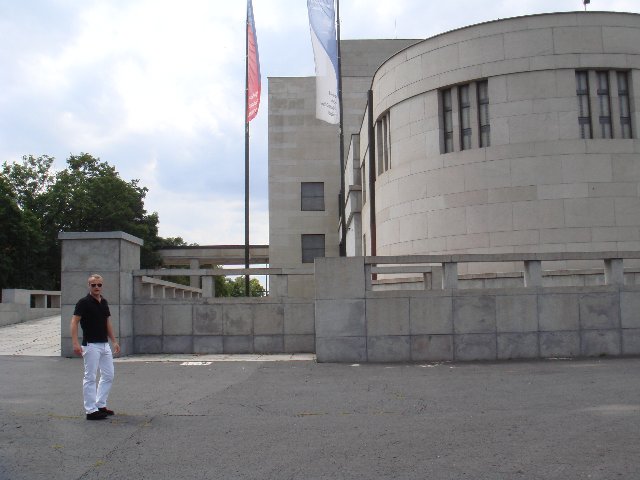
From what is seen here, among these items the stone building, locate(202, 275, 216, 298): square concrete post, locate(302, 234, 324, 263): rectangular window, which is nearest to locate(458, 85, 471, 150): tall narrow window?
the stone building

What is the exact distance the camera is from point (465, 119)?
72.1 feet

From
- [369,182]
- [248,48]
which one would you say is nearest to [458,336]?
[369,182]

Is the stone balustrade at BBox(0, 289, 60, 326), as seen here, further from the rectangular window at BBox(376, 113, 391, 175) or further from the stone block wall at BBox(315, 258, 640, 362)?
the stone block wall at BBox(315, 258, 640, 362)

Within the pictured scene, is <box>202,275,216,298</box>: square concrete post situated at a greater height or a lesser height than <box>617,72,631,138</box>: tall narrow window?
lesser

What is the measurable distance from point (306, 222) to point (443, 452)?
4268 centimetres

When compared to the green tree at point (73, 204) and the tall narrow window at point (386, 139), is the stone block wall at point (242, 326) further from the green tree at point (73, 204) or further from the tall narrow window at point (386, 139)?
the green tree at point (73, 204)

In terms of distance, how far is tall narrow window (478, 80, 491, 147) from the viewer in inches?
845

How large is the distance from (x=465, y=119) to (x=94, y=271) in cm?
1275

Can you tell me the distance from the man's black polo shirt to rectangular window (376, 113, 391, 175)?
17681 mm

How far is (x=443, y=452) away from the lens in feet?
21.0

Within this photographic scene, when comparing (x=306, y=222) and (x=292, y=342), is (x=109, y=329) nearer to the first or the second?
(x=292, y=342)

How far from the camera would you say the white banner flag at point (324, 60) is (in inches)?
926

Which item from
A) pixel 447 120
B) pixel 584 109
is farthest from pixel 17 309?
pixel 584 109

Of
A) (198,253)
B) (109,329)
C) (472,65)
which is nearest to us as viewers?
(109,329)
